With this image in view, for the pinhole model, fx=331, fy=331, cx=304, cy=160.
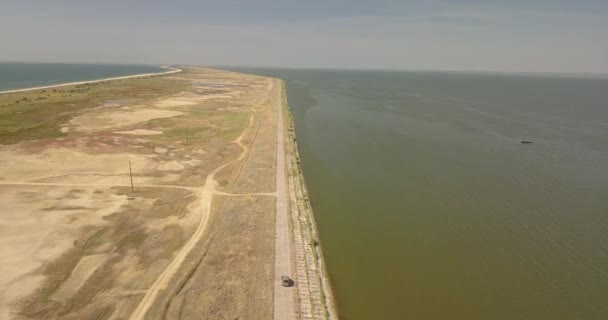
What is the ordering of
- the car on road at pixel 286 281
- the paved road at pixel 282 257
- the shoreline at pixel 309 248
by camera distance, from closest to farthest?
the paved road at pixel 282 257 → the shoreline at pixel 309 248 → the car on road at pixel 286 281

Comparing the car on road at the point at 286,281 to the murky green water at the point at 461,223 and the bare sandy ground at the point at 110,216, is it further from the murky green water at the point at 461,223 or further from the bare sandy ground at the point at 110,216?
the murky green water at the point at 461,223

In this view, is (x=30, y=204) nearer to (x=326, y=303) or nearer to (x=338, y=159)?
(x=326, y=303)

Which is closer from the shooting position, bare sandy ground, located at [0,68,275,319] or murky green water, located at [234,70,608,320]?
bare sandy ground, located at [0,68,275,319]

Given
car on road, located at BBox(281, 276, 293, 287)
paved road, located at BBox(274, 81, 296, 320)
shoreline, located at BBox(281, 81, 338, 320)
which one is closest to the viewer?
paved road, located at BBox(274, 81, 296, 320)

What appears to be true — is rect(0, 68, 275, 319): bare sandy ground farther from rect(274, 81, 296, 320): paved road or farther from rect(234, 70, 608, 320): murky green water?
rect(234, 70, 608, 320): murky green water

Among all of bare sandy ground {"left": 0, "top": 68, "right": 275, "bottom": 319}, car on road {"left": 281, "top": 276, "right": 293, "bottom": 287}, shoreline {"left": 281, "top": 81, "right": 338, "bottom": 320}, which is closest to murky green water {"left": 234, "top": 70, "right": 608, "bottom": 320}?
shoreline {"left": 281, "top": 81, "right": 338, "bottom": 320}

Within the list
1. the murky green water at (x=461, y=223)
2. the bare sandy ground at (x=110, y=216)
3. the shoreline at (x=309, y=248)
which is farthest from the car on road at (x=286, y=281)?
the murky green water at (x=461, y=223)
